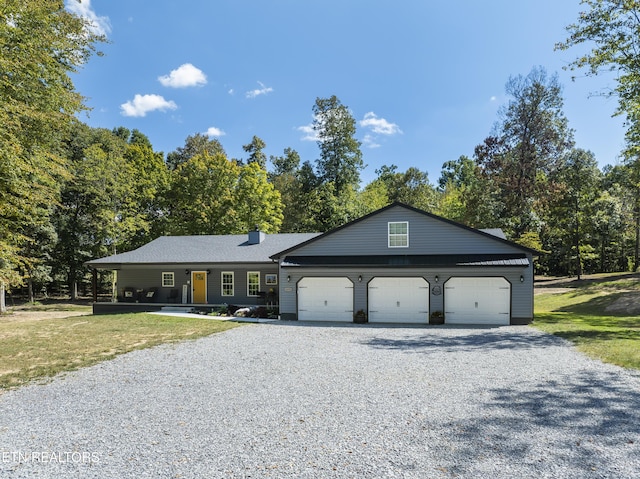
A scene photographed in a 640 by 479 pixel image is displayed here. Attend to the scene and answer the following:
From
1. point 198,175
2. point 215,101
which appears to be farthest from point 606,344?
point 198,175

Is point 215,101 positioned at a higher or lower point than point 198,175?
higher

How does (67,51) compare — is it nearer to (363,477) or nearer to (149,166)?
(363,477)

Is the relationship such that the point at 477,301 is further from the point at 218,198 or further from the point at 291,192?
the point at 291,192

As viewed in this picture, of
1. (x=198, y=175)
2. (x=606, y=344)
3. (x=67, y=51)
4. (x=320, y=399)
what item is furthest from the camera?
(x=198, y=175)

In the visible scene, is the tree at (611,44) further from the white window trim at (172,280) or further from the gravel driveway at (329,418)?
the white window trim at (172,280)

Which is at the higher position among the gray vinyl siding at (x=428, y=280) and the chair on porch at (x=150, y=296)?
the gray vinyl siding at (x=428, y=280)

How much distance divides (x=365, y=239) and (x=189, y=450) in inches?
520

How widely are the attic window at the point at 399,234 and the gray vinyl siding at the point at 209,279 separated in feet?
20.9

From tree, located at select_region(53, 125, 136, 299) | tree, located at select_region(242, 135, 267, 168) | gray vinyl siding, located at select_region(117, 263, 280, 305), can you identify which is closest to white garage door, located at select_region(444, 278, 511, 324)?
gray vinyl siding, located at select_region(117, 263, 280, 305)

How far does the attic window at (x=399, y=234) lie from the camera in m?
16.7

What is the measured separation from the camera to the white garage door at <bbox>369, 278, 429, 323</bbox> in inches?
626

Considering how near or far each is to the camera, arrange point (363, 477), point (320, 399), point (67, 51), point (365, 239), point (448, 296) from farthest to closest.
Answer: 1. point (365, 239)
2. point (448, 296)
3. point (67, 51)
4. point (320, 399)
5. point (363, 477)

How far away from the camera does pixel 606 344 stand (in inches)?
417

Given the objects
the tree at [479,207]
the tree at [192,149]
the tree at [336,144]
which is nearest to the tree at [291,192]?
the tree at [336,144]
